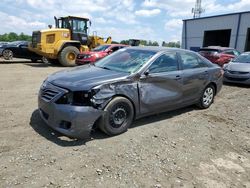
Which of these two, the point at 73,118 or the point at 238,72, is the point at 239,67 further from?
the point at 73,118

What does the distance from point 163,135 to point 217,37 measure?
3147 centimetres

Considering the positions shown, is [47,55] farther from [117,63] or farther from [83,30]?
[117,63]

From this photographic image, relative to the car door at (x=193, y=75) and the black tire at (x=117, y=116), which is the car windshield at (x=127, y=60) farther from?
the car door at (x=193, y=75)

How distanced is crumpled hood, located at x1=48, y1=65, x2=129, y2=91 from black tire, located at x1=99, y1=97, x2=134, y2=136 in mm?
414

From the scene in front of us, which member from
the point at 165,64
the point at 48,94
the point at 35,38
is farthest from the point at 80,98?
the point at 35,38

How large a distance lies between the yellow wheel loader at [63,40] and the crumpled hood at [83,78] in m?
10.9

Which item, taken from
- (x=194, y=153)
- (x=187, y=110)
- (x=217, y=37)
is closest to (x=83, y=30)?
(x=187, y=110)

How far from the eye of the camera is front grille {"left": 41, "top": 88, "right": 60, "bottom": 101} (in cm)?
403

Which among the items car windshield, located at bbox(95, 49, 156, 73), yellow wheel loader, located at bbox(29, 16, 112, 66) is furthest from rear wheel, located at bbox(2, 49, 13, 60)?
car windshield, located at bbox(95, 49, 156, 73)

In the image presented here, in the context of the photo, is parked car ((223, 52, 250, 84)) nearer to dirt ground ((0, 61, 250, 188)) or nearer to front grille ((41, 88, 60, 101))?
dirt ground ((0, 61, 250, 188))

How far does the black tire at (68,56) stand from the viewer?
15.0 metres

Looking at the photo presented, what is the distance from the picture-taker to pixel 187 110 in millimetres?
6219

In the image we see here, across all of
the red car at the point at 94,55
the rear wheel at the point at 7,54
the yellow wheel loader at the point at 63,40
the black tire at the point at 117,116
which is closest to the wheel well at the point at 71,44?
the yellow wheel loader at the point at 63,40

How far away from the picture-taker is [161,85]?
493 centimetres
